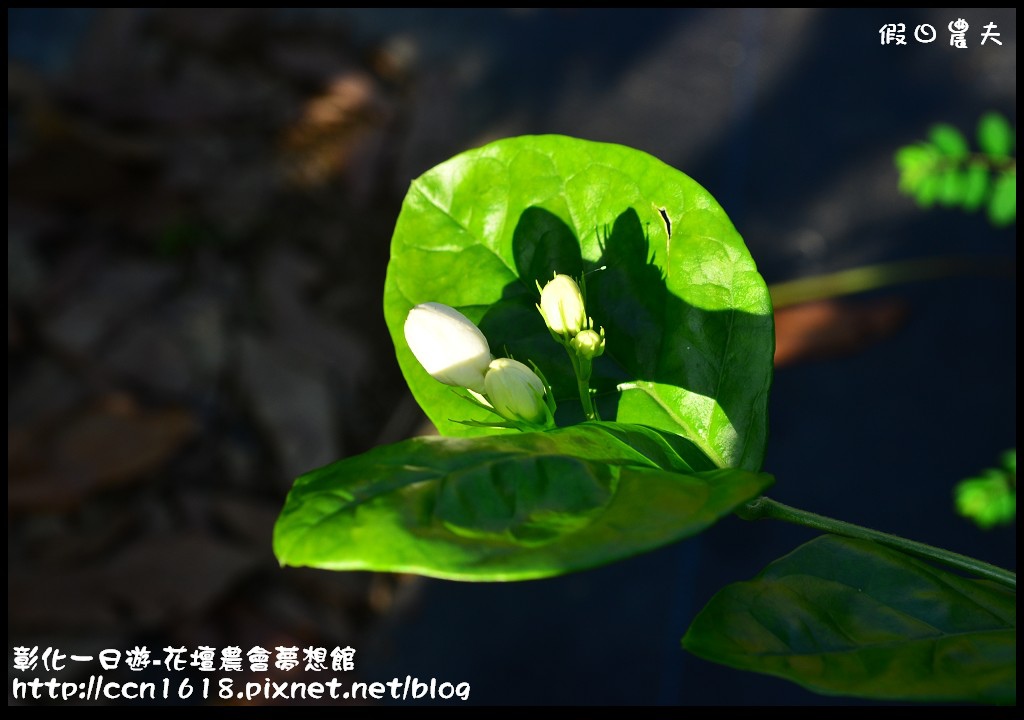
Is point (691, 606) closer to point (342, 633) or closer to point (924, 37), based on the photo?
point (342, 633)

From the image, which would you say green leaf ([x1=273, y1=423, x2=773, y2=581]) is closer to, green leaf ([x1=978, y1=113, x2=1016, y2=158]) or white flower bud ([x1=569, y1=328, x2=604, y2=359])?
white flower bud ([x1=569, y1=328, x2=604, y2=359])

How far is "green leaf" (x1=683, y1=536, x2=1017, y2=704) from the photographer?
1.37ft

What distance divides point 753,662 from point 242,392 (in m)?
1.33

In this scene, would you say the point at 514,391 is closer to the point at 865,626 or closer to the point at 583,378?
the point at 583,378

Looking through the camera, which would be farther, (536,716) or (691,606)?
(691,606)

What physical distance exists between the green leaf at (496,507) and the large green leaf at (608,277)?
0.08m

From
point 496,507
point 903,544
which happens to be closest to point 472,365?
point 496,507

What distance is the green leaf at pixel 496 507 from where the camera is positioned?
365mm

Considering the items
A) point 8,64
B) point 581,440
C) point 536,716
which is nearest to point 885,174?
point 536,716

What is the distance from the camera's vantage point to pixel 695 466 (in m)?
0.50

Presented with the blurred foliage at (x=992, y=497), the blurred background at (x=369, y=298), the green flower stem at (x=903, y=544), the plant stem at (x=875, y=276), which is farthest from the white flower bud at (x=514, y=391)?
the plant stem at (x=875, y=276)

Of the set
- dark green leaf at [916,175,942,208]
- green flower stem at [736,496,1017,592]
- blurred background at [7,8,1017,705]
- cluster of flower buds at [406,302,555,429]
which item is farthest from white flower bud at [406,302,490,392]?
blurred background at [7,8,1017,705]

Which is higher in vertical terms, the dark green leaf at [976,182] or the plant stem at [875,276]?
the plant stem at [875,276]

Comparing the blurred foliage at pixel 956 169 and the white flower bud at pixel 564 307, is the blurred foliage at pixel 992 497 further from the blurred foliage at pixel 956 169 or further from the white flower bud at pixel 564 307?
the white flower bud at pixel 564 307
